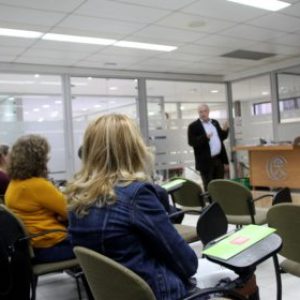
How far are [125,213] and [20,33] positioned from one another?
4191 mm

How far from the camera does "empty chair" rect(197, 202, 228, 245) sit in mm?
1969

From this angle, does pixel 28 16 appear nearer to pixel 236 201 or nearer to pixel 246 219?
pixel 236 201

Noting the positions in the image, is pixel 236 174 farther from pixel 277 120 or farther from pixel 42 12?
pixel 42 12

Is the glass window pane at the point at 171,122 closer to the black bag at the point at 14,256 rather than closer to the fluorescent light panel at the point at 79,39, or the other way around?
the fluorescent light panel at the point at 79,39

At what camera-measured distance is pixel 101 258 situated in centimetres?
113

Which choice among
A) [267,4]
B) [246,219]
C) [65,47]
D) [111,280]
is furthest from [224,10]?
[111,280]

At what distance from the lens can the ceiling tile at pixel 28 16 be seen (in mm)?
4031

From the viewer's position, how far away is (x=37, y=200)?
236cm

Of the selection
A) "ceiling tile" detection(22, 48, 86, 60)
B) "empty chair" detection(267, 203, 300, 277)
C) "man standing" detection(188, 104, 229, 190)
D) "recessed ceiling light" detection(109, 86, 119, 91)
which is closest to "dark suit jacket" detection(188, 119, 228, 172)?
"man standing" detection(188, 104, 229, 190)

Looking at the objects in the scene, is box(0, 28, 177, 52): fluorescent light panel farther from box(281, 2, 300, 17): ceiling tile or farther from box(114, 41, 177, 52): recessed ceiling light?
box(281, 2, 300, 17): ceiling tile

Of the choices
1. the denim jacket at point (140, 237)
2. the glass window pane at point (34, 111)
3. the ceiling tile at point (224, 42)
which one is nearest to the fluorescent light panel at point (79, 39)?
the ceiling tile at point (224, 42)

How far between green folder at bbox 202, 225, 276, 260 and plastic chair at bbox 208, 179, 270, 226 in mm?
1516

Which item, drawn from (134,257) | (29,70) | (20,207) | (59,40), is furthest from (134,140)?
(29,70)

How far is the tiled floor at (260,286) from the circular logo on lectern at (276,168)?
388 centimetres
